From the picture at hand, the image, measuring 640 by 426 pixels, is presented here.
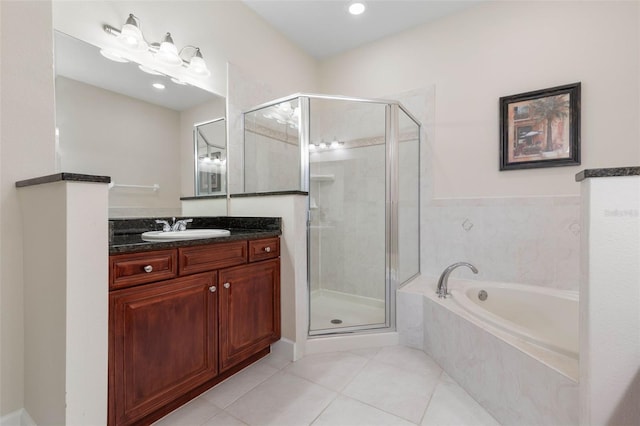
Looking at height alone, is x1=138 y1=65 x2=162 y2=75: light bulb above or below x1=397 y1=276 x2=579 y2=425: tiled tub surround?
above

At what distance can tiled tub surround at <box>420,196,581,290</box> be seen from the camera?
6.87 ft

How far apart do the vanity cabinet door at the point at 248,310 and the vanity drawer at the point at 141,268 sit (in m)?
0.30

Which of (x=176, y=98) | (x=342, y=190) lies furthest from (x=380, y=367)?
(x=176, y=98)

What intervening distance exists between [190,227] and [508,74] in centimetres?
282

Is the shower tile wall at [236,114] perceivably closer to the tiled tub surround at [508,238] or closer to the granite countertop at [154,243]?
the granite countertop at [154,243]

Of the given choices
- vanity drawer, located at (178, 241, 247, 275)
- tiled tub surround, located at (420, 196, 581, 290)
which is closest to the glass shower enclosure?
tiled tub surround, located at (420, 196, 581, 290)

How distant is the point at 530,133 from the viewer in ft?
7.25

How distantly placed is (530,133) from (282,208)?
204 centimetres

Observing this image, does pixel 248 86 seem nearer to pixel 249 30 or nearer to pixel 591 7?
pixel 249 30

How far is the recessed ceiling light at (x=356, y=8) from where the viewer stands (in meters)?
2.37

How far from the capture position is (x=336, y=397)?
58.8 inches

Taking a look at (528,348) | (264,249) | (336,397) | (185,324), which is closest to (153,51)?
(264,249)

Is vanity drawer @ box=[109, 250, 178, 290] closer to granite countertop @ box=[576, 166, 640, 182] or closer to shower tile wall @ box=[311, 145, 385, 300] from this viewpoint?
shower tile wall @ box=[311, 145, 385, 300]

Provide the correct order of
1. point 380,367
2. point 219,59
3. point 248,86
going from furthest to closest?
point 248,86, point 219,59, point 380,367
